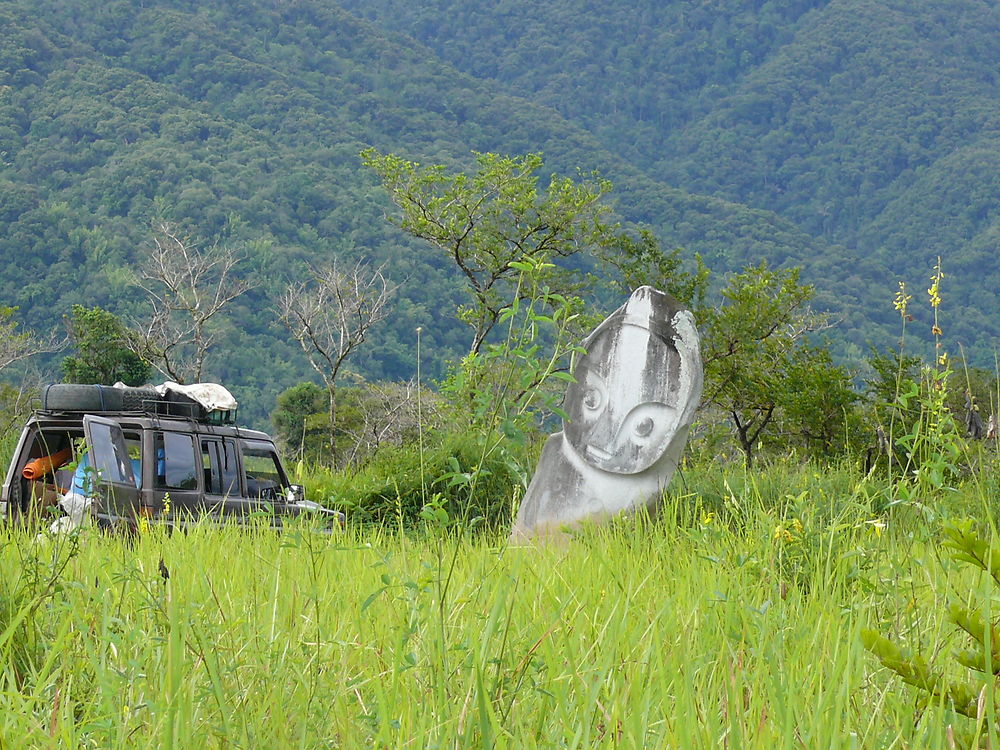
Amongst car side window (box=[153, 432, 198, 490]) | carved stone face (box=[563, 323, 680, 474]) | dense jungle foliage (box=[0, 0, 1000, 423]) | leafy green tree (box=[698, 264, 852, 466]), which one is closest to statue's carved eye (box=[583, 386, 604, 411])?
carved stone face (box=[563, 323, 680, 474])

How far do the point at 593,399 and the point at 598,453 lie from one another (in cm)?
39

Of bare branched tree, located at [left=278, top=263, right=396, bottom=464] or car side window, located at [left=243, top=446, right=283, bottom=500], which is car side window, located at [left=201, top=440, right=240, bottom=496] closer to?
car side window, located at [left=243, top=446, right=283, bottom=500]

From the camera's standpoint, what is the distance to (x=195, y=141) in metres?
66.4

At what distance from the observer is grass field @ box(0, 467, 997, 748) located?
211 cm

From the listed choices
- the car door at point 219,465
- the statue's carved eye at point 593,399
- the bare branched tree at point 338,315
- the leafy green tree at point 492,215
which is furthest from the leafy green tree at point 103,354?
the statue's carved eye at point 593,399

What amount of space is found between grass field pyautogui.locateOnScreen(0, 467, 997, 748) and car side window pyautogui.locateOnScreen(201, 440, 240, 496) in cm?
446

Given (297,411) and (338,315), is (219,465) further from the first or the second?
(297,411)

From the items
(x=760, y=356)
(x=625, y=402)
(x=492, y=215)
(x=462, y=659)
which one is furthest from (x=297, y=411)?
(x=462, y=659)

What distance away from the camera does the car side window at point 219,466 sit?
863 cm

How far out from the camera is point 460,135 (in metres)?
A: 79.7

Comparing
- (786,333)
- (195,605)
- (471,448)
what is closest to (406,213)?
(786,333)

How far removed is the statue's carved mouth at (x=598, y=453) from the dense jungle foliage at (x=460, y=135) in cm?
3168

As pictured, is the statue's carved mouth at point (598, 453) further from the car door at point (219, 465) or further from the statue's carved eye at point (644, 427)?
the car door at point (219, 465)

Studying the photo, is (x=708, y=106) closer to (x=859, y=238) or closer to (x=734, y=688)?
(x=859, y=238)
